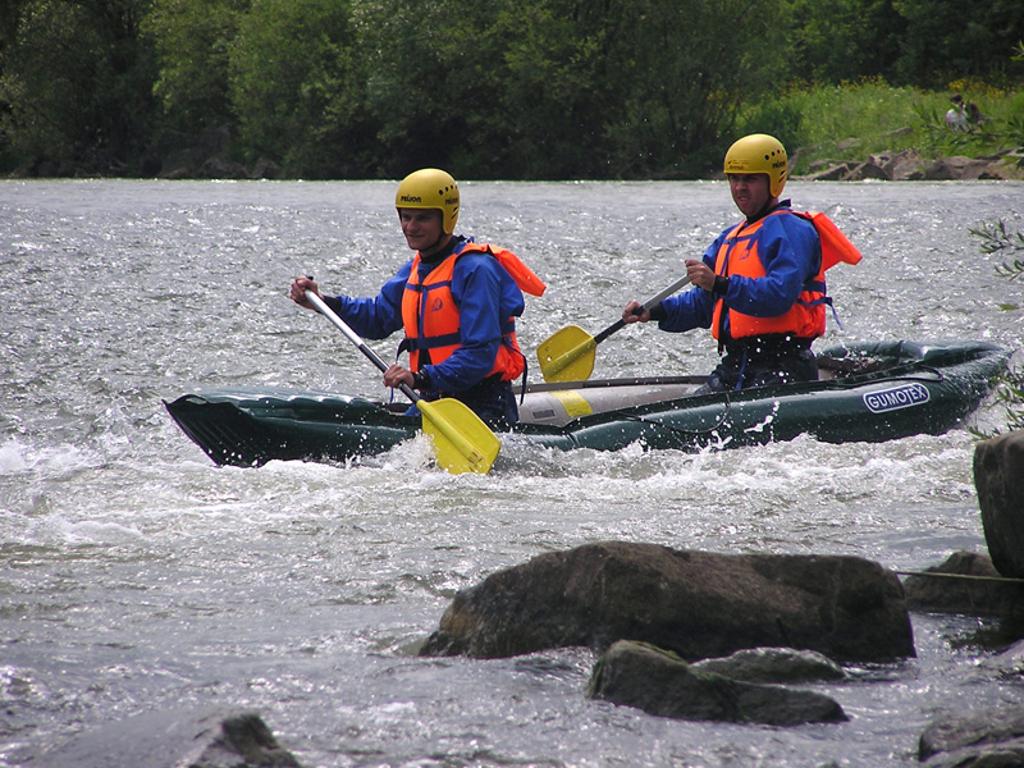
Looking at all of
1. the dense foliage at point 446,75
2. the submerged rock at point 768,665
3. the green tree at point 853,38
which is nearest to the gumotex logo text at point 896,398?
the submerged rock at point 768,665

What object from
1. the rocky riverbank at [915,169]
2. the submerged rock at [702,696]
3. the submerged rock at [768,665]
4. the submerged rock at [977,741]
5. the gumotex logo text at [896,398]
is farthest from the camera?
the rocky riverbank at [915,169]

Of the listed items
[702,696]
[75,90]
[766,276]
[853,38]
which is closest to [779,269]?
[766,276]

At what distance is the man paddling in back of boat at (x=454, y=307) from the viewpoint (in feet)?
19.1

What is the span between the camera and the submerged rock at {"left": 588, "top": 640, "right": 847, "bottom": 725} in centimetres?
315

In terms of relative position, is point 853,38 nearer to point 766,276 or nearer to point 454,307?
point 766,276

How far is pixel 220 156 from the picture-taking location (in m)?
36.5

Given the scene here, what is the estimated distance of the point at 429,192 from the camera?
584 centimetres

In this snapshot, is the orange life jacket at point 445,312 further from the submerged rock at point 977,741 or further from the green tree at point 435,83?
the green tree at point 435,83

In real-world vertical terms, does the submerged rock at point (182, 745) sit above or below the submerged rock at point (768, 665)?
below

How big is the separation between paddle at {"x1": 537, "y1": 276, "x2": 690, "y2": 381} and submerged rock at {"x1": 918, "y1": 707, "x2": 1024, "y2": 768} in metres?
4.55

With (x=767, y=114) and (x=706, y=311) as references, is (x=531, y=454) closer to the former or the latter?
(x=706, y=311)

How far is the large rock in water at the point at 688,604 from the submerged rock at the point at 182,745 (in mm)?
884

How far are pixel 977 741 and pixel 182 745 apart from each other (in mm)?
1559

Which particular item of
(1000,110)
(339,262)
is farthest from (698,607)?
(1000,110)
